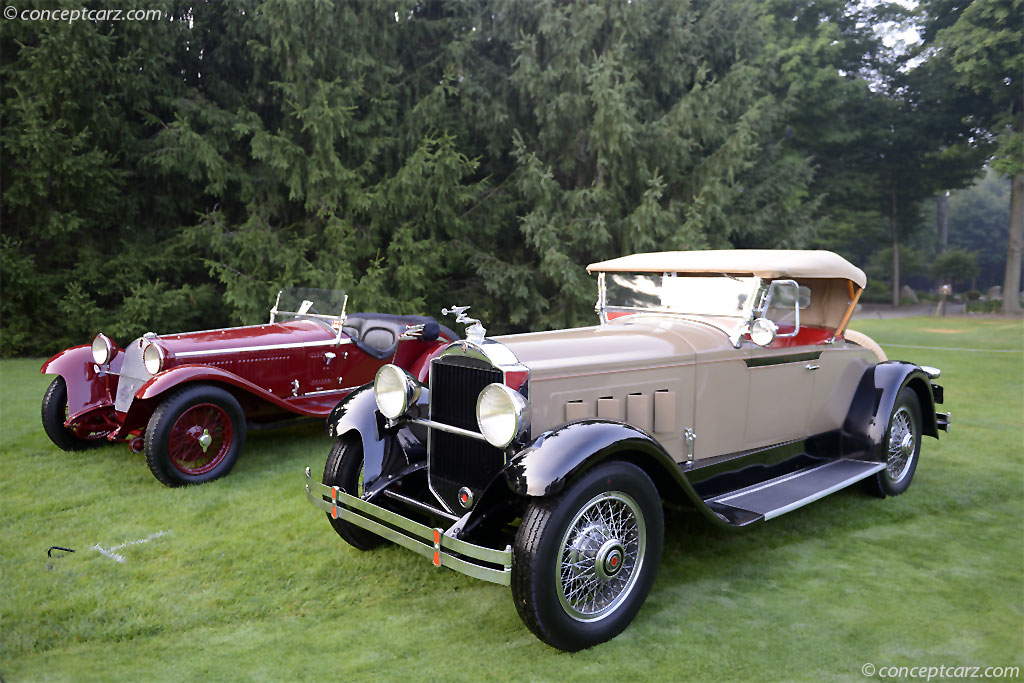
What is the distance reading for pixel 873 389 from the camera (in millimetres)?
5160

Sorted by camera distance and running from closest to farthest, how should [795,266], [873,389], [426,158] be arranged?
[795,266] → [873,389] → [426,158]

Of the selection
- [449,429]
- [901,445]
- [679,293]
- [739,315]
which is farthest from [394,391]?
[901,445]

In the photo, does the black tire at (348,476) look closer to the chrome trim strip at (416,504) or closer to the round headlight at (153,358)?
the chrome trim strip at (416,504)

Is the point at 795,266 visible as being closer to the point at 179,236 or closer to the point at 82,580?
the point at 82,580

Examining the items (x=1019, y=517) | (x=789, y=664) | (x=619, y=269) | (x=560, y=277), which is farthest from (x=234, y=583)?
(x=560, y=277)

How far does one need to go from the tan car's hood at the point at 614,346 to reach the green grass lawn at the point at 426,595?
120 cm

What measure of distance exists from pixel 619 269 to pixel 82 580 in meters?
3.89

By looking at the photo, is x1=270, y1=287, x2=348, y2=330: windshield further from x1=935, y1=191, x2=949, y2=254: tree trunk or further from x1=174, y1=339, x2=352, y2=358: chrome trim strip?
x1=935, y1=191, x2=949, y2=254: tree trunk

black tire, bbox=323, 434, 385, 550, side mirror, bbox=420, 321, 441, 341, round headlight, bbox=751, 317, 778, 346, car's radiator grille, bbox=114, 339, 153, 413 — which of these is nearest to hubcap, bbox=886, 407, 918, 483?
round headlight, bbox=751, 317, 778, 346

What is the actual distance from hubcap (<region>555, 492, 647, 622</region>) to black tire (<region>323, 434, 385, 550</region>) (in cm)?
140

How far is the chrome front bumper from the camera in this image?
2.97m

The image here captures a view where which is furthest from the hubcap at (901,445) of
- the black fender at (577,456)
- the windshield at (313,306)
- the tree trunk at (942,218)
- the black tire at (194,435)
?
the tree trunk at (942,218)

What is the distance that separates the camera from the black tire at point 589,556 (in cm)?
295

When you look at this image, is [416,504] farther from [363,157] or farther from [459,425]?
A: [363,157]
